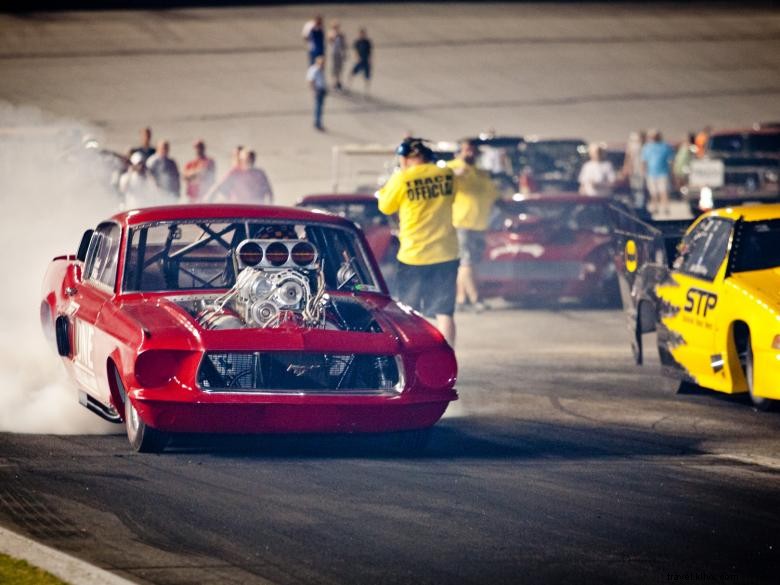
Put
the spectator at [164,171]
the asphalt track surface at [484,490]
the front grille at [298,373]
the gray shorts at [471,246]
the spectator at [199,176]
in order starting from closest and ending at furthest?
the asphalt track surface at [484,490] < the front grille at [298,373] < the gray shorts at [471,246] < the spectator at [164,171] < the spectator at [199,176]

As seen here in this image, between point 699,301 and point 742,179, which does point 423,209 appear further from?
point 742,179

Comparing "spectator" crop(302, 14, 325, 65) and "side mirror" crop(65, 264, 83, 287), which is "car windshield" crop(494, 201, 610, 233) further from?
"spectator" crop(302, 14, 325, 65)

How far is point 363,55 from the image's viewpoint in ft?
151

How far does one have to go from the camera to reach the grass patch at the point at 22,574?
654cm

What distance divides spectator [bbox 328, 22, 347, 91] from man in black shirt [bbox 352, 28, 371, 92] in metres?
0.42

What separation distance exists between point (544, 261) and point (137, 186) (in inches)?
229

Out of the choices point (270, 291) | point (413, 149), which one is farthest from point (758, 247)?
point (270, 291)

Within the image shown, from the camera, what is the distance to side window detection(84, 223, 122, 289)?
10426 millimetres

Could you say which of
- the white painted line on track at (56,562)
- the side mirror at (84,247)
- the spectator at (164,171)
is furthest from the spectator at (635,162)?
the white painted line on track at (56,562)

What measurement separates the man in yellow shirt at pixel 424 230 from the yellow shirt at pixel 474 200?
5146 millimetres

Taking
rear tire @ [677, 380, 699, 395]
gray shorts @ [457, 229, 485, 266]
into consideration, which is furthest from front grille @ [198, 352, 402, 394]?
gray shorts @ [457, 229, 485, 266]

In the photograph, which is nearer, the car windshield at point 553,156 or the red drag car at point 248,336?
the red drag car at point 248,336

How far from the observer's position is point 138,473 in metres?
8.77

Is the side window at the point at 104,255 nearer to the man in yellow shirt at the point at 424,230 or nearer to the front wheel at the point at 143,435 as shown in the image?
the front wheel at the point at 143,435
